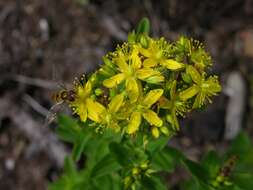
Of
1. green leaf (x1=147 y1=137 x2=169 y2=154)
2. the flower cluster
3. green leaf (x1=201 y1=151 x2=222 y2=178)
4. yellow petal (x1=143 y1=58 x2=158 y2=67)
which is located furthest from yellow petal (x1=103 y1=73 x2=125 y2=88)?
green leaf (x1=201 y1=151 x2=222 y2=178)

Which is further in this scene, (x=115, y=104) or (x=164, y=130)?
(x=164, y=130)

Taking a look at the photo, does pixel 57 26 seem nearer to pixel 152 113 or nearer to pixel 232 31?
pixel 232 31

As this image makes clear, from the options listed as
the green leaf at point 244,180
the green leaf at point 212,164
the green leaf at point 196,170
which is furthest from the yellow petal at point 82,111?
the green leaf at point 244,180

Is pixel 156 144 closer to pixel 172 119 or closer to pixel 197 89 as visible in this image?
pixel 172 119

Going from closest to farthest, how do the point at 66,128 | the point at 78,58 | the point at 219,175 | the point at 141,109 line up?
the point at 141,109
the point at 219,175
the point at 66,128
the point at 78,58

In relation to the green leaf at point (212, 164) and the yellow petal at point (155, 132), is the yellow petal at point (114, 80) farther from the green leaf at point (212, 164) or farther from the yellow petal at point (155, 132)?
the green leaf at point (212, 164)

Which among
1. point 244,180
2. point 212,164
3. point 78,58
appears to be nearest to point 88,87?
point 212,164

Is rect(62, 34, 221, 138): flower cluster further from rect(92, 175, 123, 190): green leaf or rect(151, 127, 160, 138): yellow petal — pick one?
A: rect(92, 175, 123, 190): green leaf
